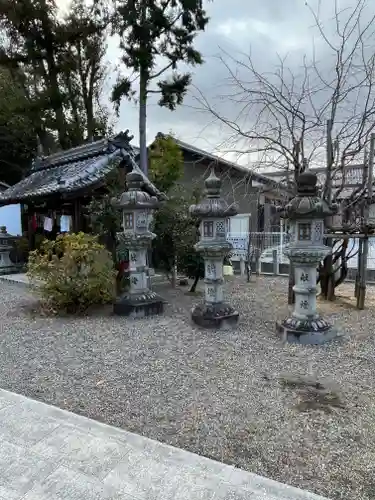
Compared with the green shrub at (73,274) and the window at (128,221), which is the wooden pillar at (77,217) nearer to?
the green shrub at (73,274)

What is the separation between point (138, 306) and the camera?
5.73 meters

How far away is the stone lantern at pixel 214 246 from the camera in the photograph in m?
5.00

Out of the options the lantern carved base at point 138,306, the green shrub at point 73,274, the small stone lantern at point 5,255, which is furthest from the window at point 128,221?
the small stone lantern at point 5,255

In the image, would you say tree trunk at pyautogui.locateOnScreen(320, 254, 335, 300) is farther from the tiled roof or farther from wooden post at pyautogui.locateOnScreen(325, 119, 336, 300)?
the tiled roof

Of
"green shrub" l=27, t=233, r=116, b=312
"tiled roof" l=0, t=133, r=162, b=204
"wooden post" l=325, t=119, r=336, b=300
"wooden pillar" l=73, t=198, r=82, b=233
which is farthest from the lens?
"wooden pillar" l=73, t=198, r=82, b=233

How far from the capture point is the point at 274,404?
296 centimetres

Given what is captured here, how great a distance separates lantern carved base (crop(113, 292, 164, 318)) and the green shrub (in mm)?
418

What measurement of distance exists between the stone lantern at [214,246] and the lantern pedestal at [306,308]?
33.9 inches

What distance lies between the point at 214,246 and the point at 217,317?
0.99 meters

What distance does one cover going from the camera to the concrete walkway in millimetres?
1979

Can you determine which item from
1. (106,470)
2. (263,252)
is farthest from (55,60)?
(106,470)

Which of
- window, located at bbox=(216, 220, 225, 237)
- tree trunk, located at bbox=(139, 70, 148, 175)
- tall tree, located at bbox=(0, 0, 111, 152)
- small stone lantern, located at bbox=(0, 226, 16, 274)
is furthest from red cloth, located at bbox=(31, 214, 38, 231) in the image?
window, located at bbox=(216, 220, 225, 237)

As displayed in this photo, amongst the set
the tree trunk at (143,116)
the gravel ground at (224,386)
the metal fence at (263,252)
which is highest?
the tree trunk at (143,116)

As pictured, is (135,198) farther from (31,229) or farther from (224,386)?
(31,229)
